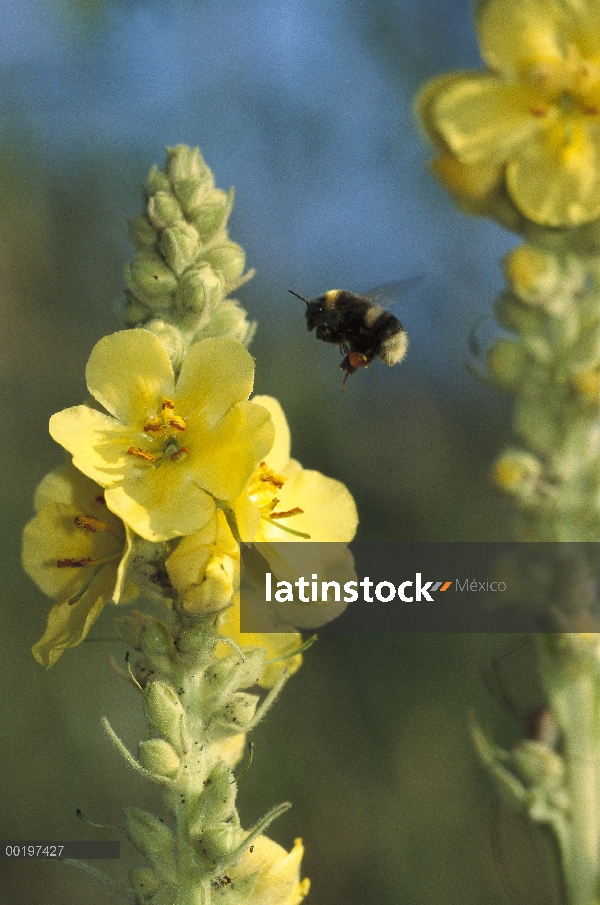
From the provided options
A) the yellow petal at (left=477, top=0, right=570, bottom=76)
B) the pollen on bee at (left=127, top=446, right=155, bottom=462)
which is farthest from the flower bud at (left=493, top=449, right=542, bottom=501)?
the yellow petal at (left=477, top=0, right=570, bottom=76)

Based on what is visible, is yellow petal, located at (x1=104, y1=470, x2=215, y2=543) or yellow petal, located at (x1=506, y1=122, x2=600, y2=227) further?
yellow petal, located at (x1=506, y1=122, x2=600, y2=227)

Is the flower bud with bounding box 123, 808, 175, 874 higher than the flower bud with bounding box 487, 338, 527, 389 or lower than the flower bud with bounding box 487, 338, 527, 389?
lower

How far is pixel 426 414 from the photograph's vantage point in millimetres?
7598

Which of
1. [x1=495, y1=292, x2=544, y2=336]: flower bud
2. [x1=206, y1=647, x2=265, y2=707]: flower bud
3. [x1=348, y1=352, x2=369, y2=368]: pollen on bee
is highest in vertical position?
[x1=348, y1=352, x2=369, y2=368]: pollen on bee

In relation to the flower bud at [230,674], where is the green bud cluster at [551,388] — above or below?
above

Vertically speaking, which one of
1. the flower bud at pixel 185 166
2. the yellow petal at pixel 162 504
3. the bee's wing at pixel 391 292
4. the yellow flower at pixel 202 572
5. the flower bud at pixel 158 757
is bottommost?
the flower bud at pixel 158 757

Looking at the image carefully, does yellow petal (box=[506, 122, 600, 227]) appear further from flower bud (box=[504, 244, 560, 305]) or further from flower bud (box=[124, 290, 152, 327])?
flower bud (box=[124, 290, 152, 327])

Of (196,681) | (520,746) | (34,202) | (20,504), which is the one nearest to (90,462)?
(196,681)

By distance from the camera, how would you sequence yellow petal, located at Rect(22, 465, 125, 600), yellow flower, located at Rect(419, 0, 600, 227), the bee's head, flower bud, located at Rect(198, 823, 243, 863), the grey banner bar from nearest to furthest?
flower bud, located at Rect(198, 823, 243, 863)
yellow petal, located at Rect(22, 465, 125, 600)
the grey banner bar
yellow flower, located at Rect(419, 0, 600, 227)
the bee's head

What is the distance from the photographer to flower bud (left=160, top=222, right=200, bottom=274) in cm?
239

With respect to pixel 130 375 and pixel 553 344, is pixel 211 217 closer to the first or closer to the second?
pixel 130 375

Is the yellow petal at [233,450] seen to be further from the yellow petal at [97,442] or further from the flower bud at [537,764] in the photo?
the flower bud at [537,764]

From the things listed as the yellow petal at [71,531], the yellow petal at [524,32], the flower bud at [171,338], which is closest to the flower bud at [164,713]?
the yellow petal at [71,531]

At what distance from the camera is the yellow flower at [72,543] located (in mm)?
2359
